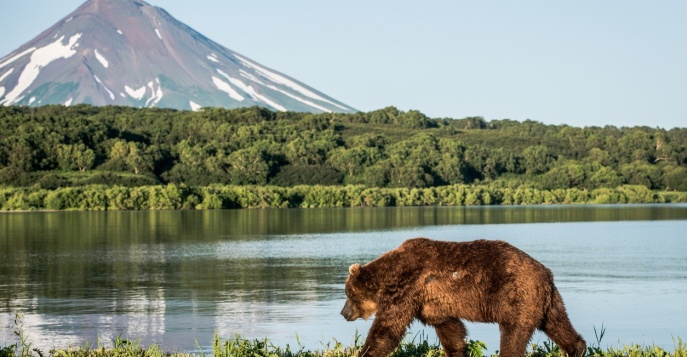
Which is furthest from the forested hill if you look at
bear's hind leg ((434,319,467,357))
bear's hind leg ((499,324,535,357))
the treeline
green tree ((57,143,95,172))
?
bear's hind leg ((499,324,535,357))

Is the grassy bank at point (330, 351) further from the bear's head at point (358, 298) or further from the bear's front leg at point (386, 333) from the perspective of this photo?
the bear's front leg at point (386, 333)

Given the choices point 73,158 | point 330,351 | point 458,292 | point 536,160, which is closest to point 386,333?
point 458,292

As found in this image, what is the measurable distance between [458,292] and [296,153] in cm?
12385

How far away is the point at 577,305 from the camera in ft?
65.7

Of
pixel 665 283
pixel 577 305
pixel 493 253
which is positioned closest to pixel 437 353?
pixel 493 253

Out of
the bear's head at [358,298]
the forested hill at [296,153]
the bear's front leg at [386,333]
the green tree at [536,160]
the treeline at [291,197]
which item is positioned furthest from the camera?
the green tree at [536,160]

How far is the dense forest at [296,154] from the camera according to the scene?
112 metres

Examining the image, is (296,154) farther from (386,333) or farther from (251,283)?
(386,333)

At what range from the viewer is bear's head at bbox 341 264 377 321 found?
8.11m

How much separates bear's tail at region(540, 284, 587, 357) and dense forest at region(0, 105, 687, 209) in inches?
3575

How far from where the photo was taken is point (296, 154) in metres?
131

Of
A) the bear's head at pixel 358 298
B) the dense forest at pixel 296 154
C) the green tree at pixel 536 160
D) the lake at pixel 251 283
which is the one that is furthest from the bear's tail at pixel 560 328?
the green tree at pixel 536 160

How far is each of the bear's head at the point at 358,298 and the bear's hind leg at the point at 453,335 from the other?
2.31 ft

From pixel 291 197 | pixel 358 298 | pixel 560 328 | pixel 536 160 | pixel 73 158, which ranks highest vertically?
pixel 73 158
